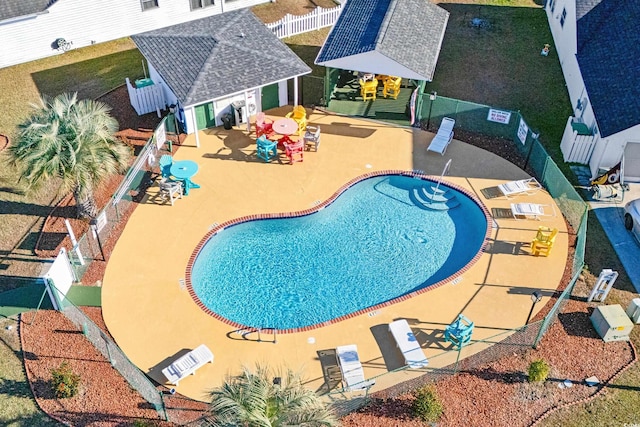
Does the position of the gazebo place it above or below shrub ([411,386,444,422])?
above

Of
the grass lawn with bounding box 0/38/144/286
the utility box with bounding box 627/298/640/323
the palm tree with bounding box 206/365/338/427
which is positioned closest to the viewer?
the palm tree with bounding box 206/365/338/427

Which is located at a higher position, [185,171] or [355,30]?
[355,30]

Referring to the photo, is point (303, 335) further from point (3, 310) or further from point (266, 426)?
point (3, 310)

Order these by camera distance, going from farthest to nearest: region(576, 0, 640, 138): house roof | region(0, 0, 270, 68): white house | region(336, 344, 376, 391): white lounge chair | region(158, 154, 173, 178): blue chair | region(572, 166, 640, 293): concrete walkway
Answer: region(0, 0, 270, 68): white house
region(576, 0, 640, 138): house roof
region(158, 154, 173, 178): blue chair
region(572, 166, 640, 293): concrete walkway
region(336, 344, 376, 391): white lounge chair

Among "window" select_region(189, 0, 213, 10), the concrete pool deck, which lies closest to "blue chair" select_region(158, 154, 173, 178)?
the concrete pool deck

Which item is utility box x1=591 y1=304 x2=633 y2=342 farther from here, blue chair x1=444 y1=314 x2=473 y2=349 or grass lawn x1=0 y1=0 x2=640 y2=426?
blue chair x1=444 y1=314 x2=473 y2=349

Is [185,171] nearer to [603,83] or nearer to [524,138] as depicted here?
[524,138]

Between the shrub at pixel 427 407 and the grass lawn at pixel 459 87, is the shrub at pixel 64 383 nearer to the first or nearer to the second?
the grass lawn at pixel 459 87

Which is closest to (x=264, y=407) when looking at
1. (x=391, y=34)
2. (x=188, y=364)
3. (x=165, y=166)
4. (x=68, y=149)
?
(x=188, y=364)
